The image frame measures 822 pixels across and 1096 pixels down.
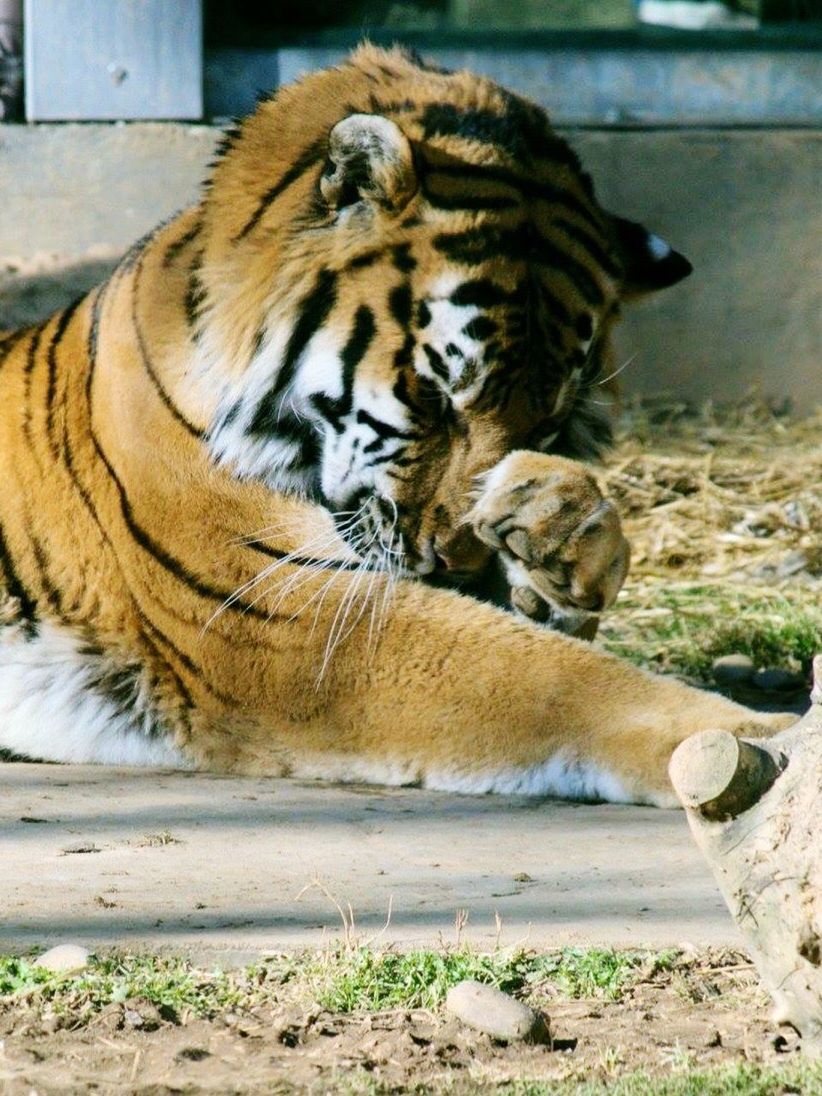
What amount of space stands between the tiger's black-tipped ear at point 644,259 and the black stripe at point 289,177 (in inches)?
23.8

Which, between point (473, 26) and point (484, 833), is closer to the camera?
point (484, 833)

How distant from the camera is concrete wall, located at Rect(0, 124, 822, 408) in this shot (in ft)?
18.2

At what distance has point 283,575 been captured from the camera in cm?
318

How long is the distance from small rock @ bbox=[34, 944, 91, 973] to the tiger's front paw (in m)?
1.23

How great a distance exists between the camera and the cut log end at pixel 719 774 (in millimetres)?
1847

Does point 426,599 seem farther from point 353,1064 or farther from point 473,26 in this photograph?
point 473,26

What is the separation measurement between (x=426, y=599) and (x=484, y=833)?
532 millimetres

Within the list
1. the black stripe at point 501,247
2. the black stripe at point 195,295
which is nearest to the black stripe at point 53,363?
the black stripe at point 195,295

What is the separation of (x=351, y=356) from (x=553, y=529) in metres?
0.47

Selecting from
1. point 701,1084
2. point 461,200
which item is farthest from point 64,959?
point 461,200

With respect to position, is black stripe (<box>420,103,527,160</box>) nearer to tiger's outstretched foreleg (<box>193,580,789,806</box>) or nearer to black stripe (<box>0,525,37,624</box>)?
tiger's outstretched foreleg (<box>193,580,789,806</box>)

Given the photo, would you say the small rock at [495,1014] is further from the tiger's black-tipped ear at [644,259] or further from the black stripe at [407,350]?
the tiger's black-tipped ear at [644,259]

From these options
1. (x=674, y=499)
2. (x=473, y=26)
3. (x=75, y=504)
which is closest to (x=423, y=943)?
(x=75, y=504)

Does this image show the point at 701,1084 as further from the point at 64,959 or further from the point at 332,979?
the point at 64,959
